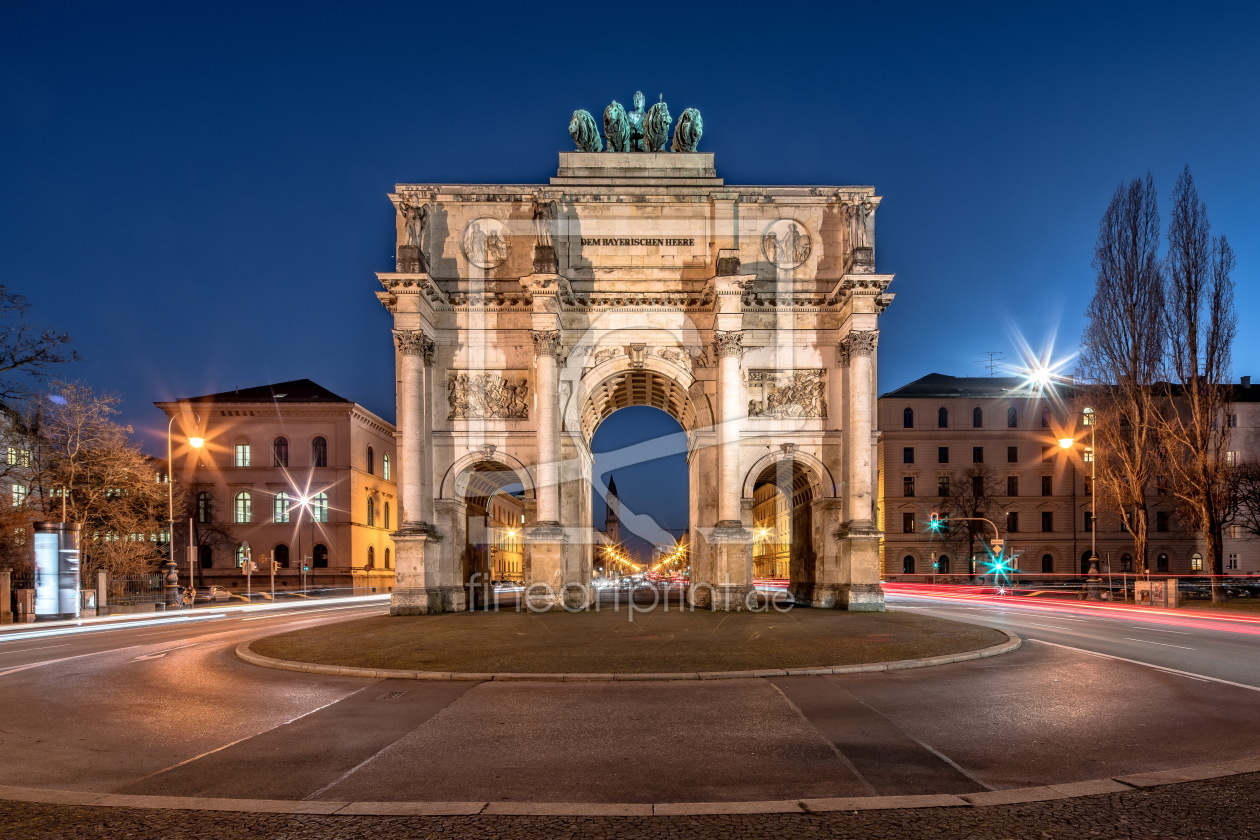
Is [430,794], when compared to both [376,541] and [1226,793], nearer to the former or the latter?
[1226,793]

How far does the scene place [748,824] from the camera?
5.91 meters

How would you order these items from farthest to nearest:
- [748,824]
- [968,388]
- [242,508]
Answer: [968,388] < [242,508] < [748,824]

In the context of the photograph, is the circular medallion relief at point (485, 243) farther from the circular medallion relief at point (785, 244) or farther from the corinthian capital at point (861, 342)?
the corinthian capital at point (861, 342)

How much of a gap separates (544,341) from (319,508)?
3784 centimetres

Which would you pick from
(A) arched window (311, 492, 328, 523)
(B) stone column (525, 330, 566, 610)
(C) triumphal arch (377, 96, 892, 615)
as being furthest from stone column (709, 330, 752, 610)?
(A) arched window (311, 492, 328, 523)

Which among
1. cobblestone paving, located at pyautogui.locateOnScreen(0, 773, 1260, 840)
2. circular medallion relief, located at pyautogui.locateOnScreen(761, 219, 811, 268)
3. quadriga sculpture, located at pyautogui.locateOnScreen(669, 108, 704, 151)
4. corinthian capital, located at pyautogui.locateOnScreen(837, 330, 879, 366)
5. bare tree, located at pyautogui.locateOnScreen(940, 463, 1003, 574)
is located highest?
quadriga sculpture, located at pyautogui.locateOnScreen(669, 108, 704, 151)

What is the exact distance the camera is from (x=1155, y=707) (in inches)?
394

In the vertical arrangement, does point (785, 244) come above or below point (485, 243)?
below

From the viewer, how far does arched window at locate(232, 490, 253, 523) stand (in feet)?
195

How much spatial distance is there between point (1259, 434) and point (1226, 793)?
83.5m

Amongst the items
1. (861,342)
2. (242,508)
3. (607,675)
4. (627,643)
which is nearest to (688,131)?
(861,342)

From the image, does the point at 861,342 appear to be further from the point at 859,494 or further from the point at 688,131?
the point at 688,131

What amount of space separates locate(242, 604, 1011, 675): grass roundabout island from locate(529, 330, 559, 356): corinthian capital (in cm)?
881

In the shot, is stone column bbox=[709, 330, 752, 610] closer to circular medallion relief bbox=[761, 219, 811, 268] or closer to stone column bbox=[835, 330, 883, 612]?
stone column bbox=[835, 330, 883, 612]
